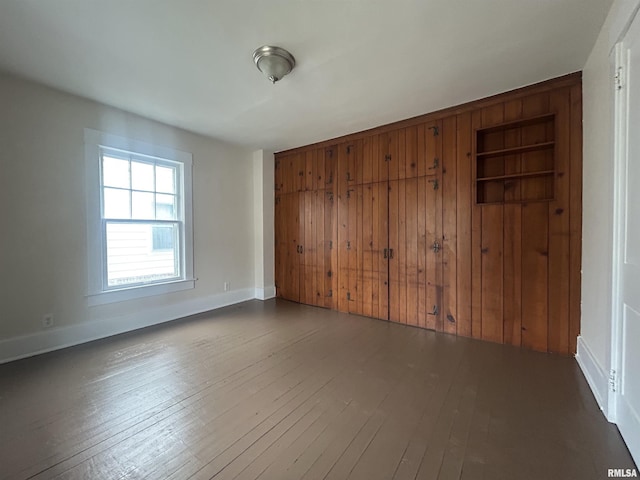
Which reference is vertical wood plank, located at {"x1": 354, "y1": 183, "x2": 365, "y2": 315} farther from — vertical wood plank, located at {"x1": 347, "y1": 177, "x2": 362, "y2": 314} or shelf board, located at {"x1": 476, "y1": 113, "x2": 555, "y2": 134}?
shelf board, located at {"x1": 476, "y1": 113, "x2": 555, "y2": 134}

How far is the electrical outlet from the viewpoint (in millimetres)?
2621

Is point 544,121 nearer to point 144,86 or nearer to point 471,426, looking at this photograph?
point 471,426

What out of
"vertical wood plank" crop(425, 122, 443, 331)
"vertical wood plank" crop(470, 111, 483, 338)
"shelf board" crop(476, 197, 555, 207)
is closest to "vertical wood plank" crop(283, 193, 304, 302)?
"vertical wood plank" crop(425, 122, 443, 331)

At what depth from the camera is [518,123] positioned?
2703 millimetres

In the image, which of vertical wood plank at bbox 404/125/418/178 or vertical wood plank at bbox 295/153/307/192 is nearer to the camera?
vertical wood plank at bbox 404/125/418/178

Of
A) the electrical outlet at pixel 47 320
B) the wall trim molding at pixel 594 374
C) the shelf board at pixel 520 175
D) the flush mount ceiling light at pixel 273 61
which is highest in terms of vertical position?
the flush mount ceiling light at pixel 273 61

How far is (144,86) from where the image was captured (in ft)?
8.40

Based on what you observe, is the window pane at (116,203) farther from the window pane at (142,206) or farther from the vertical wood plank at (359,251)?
the vertical wood plank at (359,251)

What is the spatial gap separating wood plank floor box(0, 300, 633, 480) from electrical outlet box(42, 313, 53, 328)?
29cm

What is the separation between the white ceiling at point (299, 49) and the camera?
1.69m

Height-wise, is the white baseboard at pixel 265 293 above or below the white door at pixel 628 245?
below

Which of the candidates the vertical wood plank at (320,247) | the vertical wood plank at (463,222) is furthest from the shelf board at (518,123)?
the vertical wood plank at (320,247)

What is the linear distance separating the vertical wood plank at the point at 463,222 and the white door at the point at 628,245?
1373 millimetres

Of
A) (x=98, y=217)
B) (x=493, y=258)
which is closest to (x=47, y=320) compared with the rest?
(x=98, y=217)
